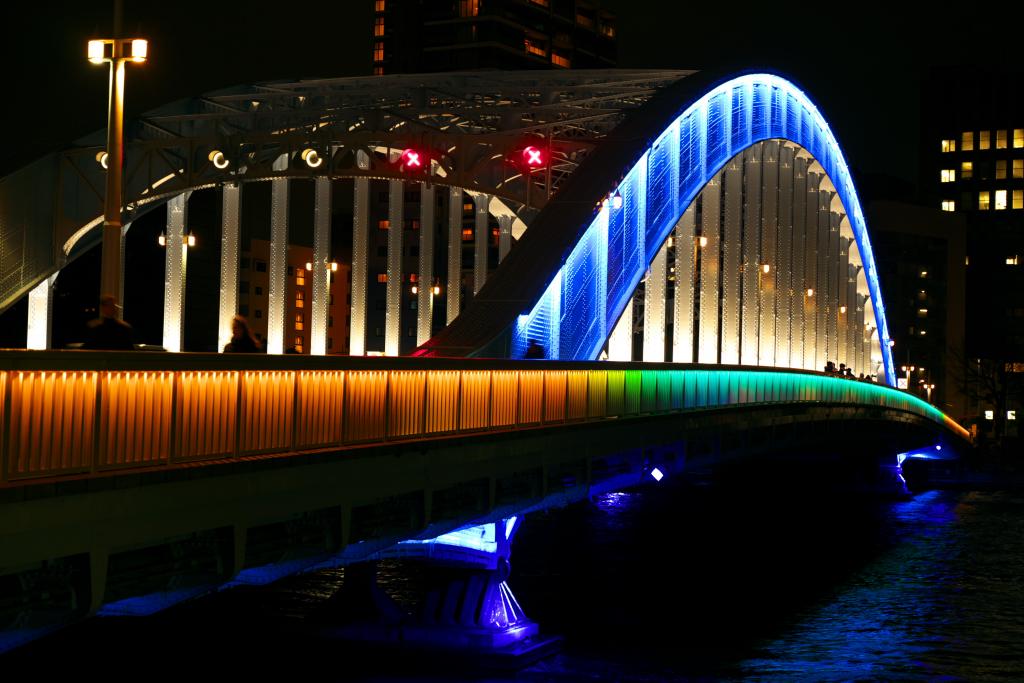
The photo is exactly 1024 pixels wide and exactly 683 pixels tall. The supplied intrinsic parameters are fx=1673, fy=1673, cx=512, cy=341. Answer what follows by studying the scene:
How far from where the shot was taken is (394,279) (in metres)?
40.5

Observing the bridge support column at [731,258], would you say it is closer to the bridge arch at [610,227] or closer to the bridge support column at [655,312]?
the bridge arch at [610,227]

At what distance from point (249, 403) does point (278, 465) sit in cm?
68

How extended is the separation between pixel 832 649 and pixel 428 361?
14879 mm

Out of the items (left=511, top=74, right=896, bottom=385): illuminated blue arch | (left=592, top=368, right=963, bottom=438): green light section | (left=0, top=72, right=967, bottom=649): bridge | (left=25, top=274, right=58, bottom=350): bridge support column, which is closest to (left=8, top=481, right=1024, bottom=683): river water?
(left=0, top=72, right=967, bottom=649): bridge

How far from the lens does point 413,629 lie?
28047mm

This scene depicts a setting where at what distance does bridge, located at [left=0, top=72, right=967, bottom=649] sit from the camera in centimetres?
1373

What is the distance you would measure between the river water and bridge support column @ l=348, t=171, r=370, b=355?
5434 millimetres

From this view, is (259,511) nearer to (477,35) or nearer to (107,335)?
(107,335)


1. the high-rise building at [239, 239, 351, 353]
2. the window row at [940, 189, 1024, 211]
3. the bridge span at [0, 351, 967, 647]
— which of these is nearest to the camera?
the bridge span at [0, 351, 967, 647]

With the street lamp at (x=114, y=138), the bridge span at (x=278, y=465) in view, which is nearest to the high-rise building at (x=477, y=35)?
the bridge span at (x=278, y=465)

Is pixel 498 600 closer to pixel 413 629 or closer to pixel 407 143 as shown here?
pixel 413 629

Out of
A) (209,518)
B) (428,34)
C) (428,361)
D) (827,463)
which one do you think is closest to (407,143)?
(428,361)

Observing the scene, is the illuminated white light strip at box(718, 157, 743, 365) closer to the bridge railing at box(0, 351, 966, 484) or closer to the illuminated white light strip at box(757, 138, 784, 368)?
the illuminated white light strip at box(757, 138, 784, 368)

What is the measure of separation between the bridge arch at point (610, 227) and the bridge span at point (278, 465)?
214 centimetres
